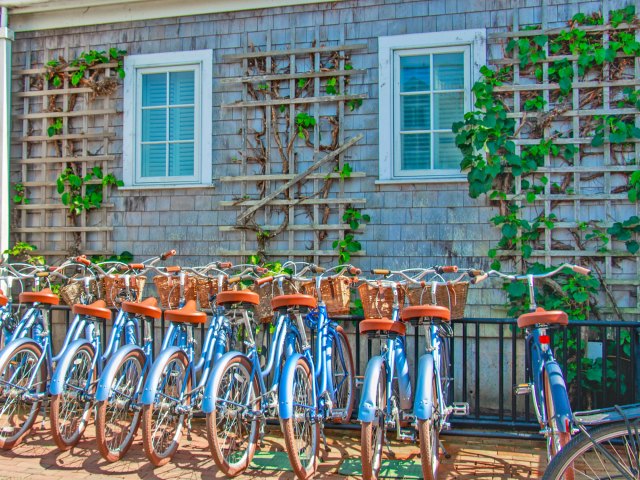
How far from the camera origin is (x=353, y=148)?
23.0 ft

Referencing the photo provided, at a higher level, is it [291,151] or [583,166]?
[291,151]

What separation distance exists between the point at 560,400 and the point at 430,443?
746 millimetres

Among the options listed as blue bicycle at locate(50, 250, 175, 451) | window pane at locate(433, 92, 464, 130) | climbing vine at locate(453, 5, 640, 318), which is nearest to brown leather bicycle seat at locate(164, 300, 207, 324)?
blue bicycle at locate(50, 250, 175, 451)

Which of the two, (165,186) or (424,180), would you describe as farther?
(165,186)

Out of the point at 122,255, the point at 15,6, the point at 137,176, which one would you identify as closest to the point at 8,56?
the point at 15,6

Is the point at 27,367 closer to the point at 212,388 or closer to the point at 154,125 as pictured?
the point at 212,388

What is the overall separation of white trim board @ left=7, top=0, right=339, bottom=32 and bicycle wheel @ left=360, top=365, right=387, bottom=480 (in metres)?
4.54

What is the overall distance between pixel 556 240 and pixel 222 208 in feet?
11.0

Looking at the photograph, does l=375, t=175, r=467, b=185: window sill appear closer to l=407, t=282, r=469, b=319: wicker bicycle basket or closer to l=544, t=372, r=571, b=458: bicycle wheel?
l=407, t=282, r=469, b=319: wicker bicycle basket

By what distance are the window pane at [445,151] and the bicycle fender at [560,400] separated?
3.53 metres

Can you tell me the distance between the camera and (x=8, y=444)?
480cm

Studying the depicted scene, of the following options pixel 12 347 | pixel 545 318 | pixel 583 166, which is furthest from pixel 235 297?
pixel 583 166

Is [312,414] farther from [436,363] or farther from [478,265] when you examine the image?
[478,265]

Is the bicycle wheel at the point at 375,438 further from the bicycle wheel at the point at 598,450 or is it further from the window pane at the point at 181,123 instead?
the window pane at the point at 181,123
